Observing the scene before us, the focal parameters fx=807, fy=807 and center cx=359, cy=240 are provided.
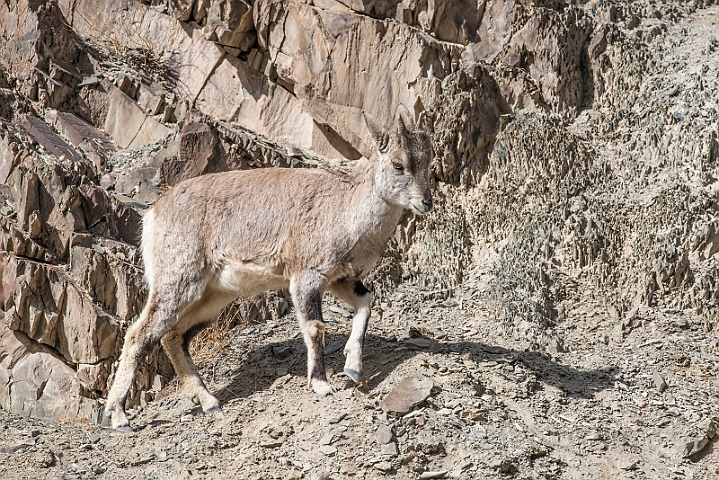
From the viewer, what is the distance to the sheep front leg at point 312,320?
8.68 m

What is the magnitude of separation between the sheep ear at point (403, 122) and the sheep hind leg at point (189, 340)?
2.92 meters

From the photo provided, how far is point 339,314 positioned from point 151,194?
3.61 m

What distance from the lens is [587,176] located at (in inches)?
457

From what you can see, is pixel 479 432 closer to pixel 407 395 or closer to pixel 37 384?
pixel 407 395

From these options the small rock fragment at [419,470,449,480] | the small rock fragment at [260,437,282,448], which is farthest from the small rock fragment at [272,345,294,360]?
the small rock fragment at [419,470,449,480]

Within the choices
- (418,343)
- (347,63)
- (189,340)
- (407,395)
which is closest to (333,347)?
(418,343)

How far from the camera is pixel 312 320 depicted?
8.77m

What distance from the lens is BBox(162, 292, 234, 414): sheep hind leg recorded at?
30.2 feet

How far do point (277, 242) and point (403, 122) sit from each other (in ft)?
6.41

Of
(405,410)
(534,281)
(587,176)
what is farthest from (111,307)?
(587,176)

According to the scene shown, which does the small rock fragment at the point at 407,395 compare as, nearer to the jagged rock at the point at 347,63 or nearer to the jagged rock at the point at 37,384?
the jagged rock at the point at 37,384

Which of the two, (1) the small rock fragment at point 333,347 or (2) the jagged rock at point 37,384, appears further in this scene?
(2) the jagged rock at point 37,384

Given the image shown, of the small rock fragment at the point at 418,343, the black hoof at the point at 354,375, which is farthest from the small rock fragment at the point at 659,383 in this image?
the black hoof at the point at 354,375

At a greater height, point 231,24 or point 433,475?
point 231,24
